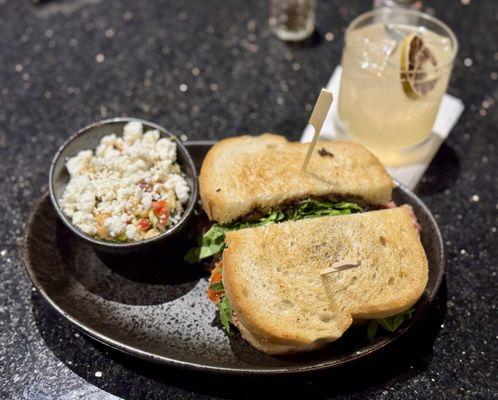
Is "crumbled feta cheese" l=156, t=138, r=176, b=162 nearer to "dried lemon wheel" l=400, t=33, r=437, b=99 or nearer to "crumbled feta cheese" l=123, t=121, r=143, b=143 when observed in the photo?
"crumbled feta cheese" l=123, t=121, r=143, b=143

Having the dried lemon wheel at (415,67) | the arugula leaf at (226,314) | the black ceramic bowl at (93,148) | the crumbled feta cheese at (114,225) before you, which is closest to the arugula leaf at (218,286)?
the arugula leaf at (226,314)

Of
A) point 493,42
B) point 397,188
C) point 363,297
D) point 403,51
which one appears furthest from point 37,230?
point 493,42

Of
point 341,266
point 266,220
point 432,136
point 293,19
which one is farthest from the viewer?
point 293,19

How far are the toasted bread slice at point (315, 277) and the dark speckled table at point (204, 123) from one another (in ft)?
0.52

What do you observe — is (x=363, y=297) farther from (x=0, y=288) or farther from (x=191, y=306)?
(x=0, y=288)

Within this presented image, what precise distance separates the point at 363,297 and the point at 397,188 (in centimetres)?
45

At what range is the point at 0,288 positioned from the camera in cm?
157

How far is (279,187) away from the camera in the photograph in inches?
60.6

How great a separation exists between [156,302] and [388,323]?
0.58 m

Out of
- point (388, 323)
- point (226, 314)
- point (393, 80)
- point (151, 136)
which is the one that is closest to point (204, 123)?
point (151, 136)

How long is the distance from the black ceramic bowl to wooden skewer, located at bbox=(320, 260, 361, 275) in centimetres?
39

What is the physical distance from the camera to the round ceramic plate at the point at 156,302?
1322 mm

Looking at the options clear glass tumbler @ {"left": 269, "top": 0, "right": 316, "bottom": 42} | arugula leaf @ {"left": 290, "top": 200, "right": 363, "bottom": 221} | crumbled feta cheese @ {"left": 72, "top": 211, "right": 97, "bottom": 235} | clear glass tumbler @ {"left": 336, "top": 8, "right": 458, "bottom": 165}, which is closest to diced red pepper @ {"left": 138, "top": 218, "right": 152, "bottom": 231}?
crumbled feta cheese @ {"left": 72, "top": 211, "right": 97, "bottom": 235}

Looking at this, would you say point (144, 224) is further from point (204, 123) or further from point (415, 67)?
point (415, 67)
